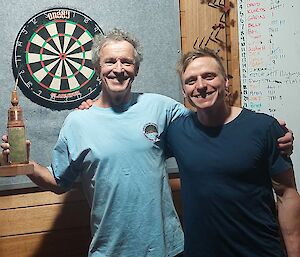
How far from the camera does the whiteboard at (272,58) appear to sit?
235cm

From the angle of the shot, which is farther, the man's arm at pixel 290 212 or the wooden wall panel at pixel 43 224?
the wooden wall panel at pixel 43 224

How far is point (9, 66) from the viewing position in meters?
2.05

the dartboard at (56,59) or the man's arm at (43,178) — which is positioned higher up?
the dartboard at (56,59)

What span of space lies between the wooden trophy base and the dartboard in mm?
566

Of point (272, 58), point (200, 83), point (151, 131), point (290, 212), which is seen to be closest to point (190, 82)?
point (200, 83)

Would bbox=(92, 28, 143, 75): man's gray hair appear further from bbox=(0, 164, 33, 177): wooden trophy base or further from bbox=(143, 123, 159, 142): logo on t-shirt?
bbox=(0, 164, 33, 177): wooden trophy base

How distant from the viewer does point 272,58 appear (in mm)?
2365

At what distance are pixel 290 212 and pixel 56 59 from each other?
4.32 feet

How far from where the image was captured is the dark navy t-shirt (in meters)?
1.51

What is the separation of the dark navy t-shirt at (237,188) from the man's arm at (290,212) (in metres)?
0.03

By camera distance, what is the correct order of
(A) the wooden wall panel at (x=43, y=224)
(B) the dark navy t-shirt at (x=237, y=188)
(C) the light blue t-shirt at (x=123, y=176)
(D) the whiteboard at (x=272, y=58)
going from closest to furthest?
(B) the dark navy t-shirt at (x=237, y=188) → (C) the light blue t-shirt at (x=123, y=176) → (A) the wooden wall panel at (x=43, y=224) → (D) the whiteboard at (x=272, y=58)

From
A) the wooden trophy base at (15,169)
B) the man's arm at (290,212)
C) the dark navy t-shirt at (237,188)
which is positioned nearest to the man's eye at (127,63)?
the dark navy t-shirt at (237,188)

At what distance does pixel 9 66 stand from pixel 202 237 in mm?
1226

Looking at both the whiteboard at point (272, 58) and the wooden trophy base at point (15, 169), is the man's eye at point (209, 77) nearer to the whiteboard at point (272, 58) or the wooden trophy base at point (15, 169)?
the wooden trophy base at point (15, 169)
